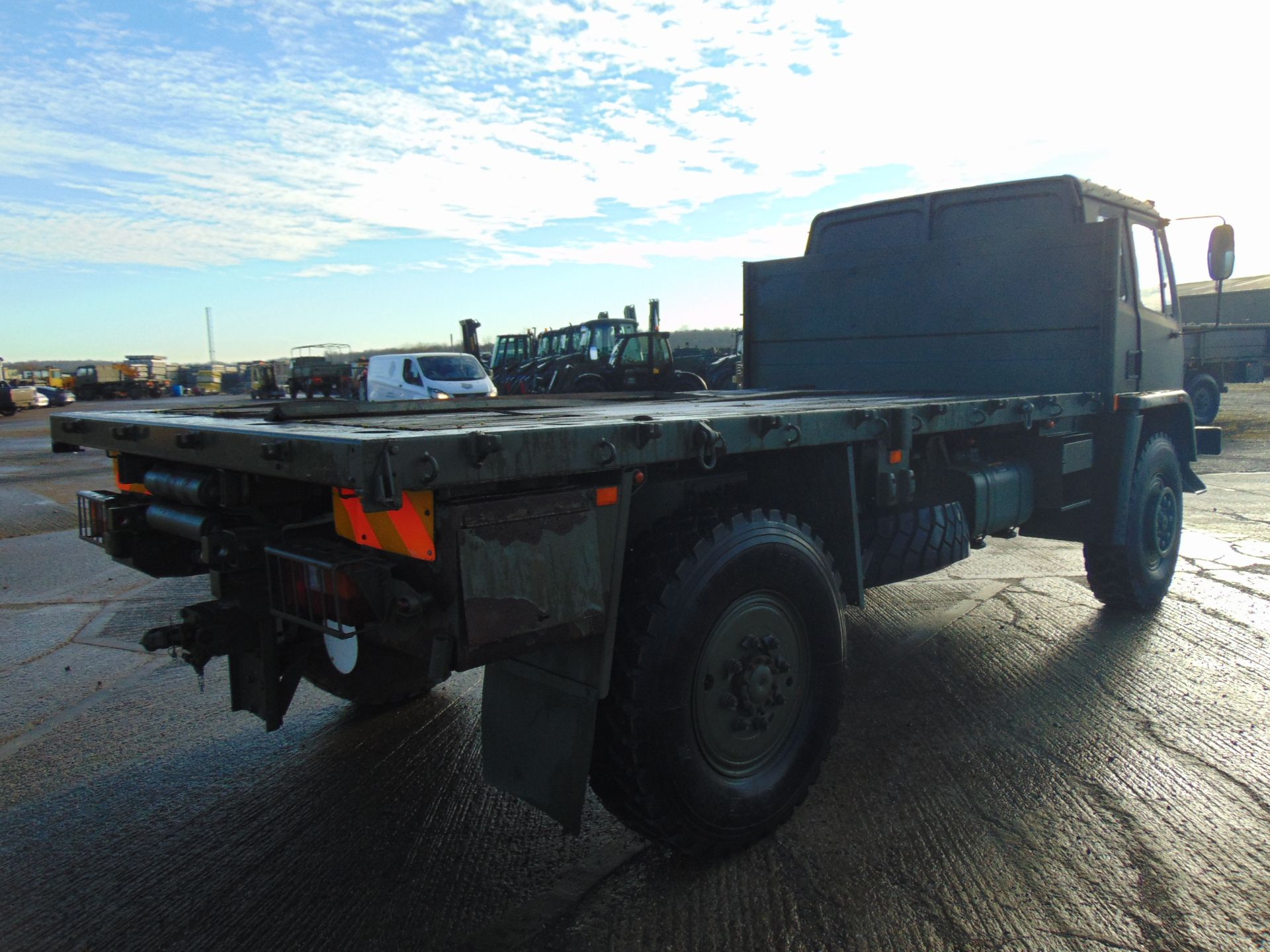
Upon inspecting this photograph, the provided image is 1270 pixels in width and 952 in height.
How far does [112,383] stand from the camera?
5144 centimetres

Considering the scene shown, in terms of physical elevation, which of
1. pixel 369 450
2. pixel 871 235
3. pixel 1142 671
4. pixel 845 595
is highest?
pixel 871 235

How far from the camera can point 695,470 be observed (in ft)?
10.4

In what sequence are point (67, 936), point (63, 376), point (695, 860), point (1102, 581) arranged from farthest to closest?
1. point (63, 376)
2. point (1102, 581)
3. point (695, 860)
4. point (67, 936)

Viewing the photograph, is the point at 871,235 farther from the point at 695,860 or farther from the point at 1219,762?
the point at 695,860

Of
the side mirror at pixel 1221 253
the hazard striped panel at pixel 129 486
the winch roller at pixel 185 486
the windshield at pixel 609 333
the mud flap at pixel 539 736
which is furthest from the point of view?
the windshield at pixel 609 333

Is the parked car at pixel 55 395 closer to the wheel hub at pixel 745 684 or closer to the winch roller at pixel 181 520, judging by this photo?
the winch roller at pixel 181 520

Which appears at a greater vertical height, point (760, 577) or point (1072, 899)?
point (760, 577)

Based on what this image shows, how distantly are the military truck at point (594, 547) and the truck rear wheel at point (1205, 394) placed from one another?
50.1 ft

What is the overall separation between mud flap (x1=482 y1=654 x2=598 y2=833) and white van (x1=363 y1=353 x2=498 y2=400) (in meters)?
15.1

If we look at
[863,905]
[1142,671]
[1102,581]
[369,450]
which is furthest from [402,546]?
[1102,581]

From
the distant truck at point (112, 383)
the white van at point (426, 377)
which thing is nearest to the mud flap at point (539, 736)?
the white van at point (426, 377)

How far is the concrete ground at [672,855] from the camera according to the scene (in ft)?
8.79

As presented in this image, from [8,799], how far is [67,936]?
3.86ft

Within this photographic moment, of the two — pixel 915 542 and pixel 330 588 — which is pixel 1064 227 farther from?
pixel 330 588
